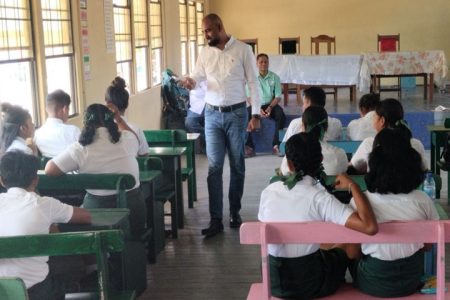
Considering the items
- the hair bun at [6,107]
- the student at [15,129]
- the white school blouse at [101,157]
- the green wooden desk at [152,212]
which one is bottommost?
the green wooden desk at [152,212]

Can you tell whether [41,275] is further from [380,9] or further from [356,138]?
[380,9]

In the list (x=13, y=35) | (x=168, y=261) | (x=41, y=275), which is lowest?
(x=168, y=261)

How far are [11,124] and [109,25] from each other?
3.03 metres

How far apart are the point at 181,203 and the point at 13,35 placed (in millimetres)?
1746

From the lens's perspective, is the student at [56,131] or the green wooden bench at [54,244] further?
the student at [56,131]

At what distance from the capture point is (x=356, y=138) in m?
4.84

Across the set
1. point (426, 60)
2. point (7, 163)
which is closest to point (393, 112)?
point (7, 163)

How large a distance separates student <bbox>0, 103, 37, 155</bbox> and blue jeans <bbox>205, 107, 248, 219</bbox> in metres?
1.30

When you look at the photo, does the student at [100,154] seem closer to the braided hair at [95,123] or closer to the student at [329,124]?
the braided hair at [95,123]

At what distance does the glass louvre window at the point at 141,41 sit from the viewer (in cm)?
784

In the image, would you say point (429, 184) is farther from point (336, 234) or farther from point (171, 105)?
point (171, 105)

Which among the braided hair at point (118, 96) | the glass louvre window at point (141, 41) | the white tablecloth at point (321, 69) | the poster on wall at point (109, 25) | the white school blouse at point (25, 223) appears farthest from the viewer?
the white tablecloth at point (321, 69)

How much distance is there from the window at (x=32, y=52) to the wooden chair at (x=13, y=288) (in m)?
2.69

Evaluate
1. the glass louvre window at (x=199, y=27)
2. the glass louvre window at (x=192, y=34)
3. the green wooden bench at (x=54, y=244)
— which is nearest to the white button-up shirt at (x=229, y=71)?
the green wooden bench at (x=54, y=244)
